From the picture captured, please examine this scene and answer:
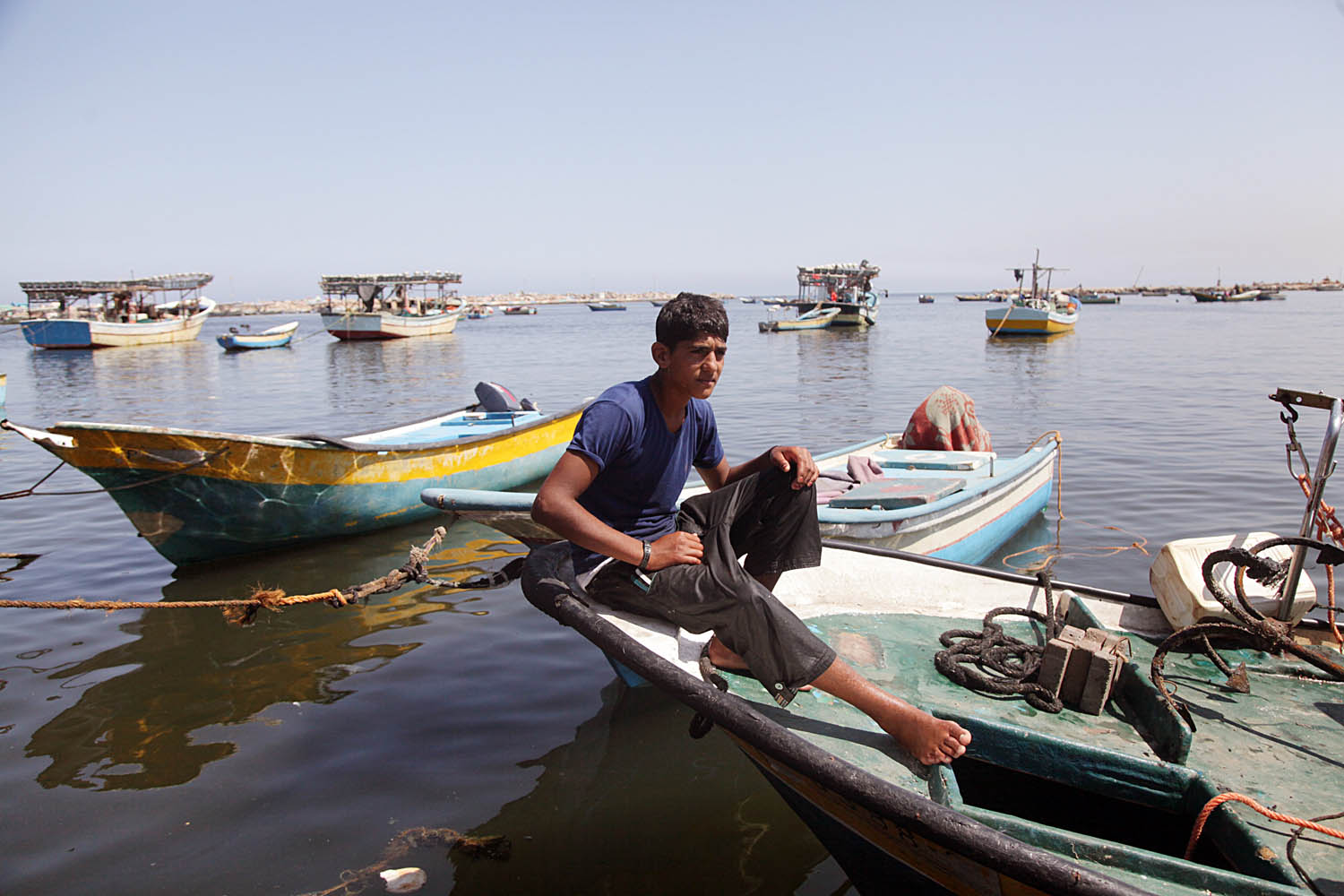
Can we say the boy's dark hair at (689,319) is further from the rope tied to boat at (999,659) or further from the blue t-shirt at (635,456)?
the rope tied to boat at (999,659)

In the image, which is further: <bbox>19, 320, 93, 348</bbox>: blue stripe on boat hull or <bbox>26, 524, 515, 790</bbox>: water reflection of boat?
<bbox>19, 320, 93, 348</bbox>: blue stripe on boat hull

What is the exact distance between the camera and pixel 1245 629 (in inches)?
145

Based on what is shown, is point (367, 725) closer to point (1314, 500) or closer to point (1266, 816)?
point (1266, 816)

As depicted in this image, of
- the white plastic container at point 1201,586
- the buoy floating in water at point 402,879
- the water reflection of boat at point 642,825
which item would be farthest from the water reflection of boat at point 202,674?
the white plastic container at point 1201,586

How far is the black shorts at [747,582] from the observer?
2.97m

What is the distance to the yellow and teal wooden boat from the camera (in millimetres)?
6723

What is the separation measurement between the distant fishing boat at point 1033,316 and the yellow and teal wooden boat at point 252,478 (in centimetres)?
3568

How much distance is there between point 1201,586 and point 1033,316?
39.4 m

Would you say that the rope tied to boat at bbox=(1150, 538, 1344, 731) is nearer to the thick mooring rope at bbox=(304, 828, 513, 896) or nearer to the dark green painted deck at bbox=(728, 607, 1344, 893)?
the dark green painted deck at bbox=(728, 607, 1344, 893)

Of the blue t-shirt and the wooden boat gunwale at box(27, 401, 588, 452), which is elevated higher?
the blue t-shirt

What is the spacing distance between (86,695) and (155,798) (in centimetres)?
163

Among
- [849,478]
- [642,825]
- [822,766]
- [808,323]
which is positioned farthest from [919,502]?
[808,323]

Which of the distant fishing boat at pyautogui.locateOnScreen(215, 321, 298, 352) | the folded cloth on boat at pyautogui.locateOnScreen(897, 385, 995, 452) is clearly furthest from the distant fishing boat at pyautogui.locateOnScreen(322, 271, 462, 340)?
the folded cloth on boat at pyautogui.locateOnScreen(897, 385, 995, 452)

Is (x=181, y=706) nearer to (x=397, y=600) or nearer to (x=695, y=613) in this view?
(x=397, y=600)
